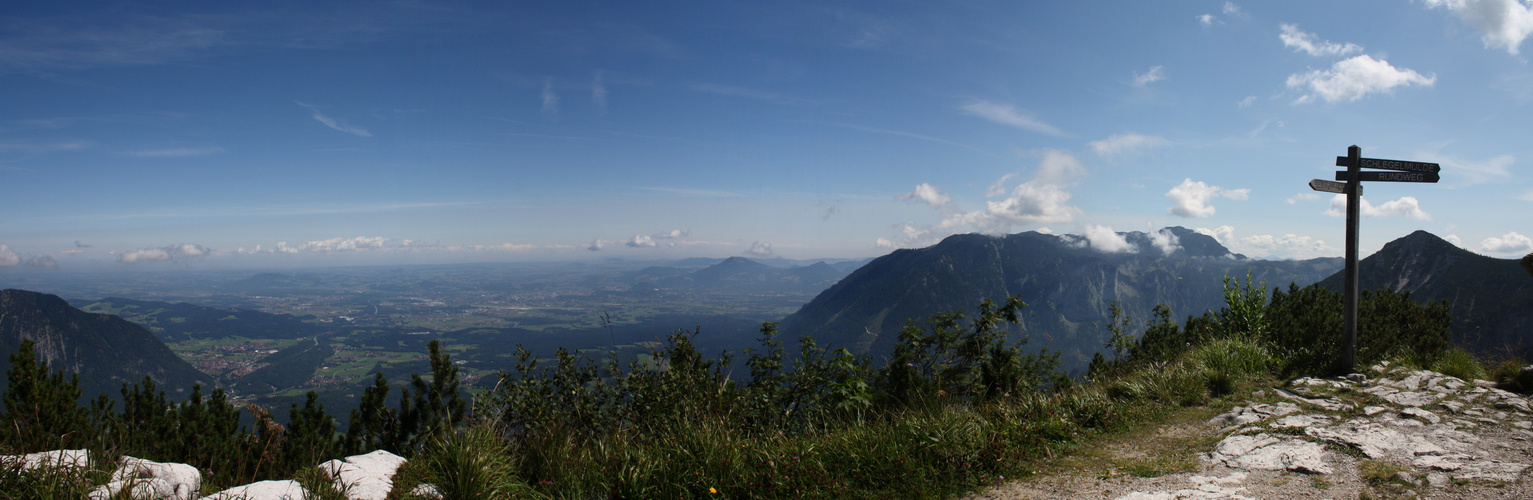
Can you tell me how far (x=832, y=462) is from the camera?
17.4ft

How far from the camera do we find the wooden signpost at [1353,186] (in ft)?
28.1

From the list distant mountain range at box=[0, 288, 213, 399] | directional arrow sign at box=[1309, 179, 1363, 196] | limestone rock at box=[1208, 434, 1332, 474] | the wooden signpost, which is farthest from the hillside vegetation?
distant mountain range at box=[0, 288, 213, 399]

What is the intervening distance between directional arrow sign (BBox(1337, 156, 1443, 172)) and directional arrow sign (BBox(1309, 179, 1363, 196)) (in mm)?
355

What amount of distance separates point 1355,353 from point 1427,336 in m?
1.25

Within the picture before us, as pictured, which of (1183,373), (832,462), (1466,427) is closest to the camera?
(832,462)

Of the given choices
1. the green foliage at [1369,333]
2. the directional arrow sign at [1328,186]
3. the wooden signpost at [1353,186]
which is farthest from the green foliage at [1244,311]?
the directional arrow sign at [1328,186]

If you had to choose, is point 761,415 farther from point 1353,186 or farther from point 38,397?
point 1353,186

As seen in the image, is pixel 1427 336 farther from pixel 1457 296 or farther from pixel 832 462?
pixel 1457 296

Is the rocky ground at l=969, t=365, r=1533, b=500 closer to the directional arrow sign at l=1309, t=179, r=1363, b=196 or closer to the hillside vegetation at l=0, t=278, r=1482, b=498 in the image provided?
the hillside vegetation at l=0, t=278, r=1482, b=498

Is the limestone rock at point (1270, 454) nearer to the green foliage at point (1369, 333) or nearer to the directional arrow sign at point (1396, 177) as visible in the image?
the green foliage at point (1369, 333)

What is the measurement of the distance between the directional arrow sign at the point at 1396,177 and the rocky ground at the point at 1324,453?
3.11 metres

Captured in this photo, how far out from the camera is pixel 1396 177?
855cm

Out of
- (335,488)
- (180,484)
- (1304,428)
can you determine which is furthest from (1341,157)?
(180,484)

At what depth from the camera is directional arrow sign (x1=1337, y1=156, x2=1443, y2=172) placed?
8.41 meters
